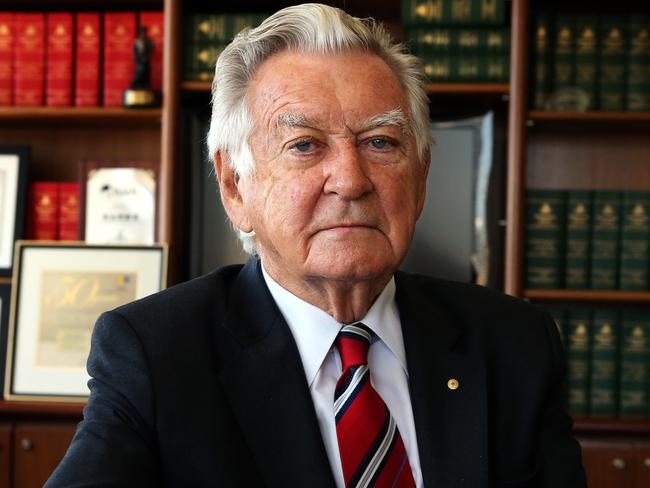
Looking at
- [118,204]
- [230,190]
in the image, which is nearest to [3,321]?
[118,204]

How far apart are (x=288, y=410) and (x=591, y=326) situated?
5.96 feet

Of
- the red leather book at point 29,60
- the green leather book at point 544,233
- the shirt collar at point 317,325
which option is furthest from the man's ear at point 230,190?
the red leather book at point 29,60

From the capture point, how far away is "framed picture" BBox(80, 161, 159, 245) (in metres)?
2.93

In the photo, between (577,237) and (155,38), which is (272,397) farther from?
(155,38)

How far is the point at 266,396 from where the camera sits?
1.31 meters

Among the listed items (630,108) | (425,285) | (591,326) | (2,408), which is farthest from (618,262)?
(2,408)

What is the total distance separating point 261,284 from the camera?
4.82 feet

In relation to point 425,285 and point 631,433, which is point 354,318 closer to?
point 425,285

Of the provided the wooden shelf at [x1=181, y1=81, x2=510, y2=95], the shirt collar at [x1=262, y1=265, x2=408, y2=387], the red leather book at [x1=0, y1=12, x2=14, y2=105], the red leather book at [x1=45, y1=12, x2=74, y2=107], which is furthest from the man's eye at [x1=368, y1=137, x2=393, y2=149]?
the red leather book at [x1=0, y1=12, x2=14, y2=105]

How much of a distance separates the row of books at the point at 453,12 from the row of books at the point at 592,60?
0.50ft

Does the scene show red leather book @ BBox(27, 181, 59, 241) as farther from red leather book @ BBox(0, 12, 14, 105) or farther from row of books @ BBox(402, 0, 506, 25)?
row of books @ BBox(402, 0, 506, 25)

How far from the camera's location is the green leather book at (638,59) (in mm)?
2803

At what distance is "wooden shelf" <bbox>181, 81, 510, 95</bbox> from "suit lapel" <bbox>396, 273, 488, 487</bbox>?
1365 millimetres

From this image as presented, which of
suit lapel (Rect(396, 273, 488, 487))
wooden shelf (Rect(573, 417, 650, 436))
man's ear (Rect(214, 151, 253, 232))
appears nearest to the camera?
suit lapel (Rect(396, 273, 488, 487))
